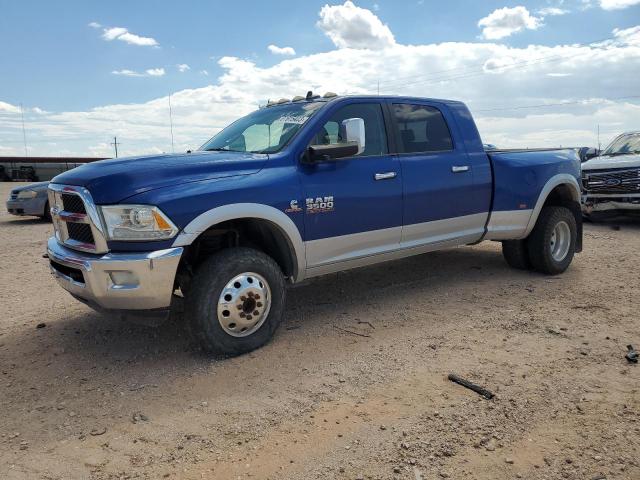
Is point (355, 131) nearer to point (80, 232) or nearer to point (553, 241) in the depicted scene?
point (80, 232)

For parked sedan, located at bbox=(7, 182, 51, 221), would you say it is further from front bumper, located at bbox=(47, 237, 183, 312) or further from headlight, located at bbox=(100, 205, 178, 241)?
headlight, located at bbox=(100, 205, 178, 241)

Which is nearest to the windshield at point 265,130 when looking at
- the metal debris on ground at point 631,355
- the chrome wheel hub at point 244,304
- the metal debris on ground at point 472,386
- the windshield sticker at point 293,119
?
the windshield sticker at point 293,119

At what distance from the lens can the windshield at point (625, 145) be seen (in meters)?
11.2

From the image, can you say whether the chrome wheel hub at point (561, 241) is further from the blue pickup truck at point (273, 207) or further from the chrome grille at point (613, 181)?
the chrome grille at point (613, 181)

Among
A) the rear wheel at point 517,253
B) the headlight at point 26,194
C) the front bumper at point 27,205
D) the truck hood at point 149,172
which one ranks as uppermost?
the truck hood at point 149,172

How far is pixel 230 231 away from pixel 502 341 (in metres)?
2.36

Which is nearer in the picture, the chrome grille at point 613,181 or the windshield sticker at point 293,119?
the windshield sticker at point 293,119

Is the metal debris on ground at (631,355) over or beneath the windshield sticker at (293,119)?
beneath

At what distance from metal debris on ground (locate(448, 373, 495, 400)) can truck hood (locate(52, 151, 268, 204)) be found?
6.89 ft

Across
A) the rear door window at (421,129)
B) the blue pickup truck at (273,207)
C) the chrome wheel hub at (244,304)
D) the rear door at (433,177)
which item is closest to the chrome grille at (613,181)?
the blue pickup truck at (273,207)

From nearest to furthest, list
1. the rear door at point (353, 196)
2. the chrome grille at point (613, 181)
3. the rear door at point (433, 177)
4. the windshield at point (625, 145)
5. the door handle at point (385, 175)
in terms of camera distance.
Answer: the rear door at point (353, 196), the door handle at point (385, 175), the rear door at point (433, 177), the chrome grille at point (613, 181), the windshield at point (625, 145)

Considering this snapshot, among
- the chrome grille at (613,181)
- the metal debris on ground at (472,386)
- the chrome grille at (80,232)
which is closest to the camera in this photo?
the metal debris on ground at (472,386)

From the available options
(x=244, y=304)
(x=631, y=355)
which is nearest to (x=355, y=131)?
(x=244, y=304)

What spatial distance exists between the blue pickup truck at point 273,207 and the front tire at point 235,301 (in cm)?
1
